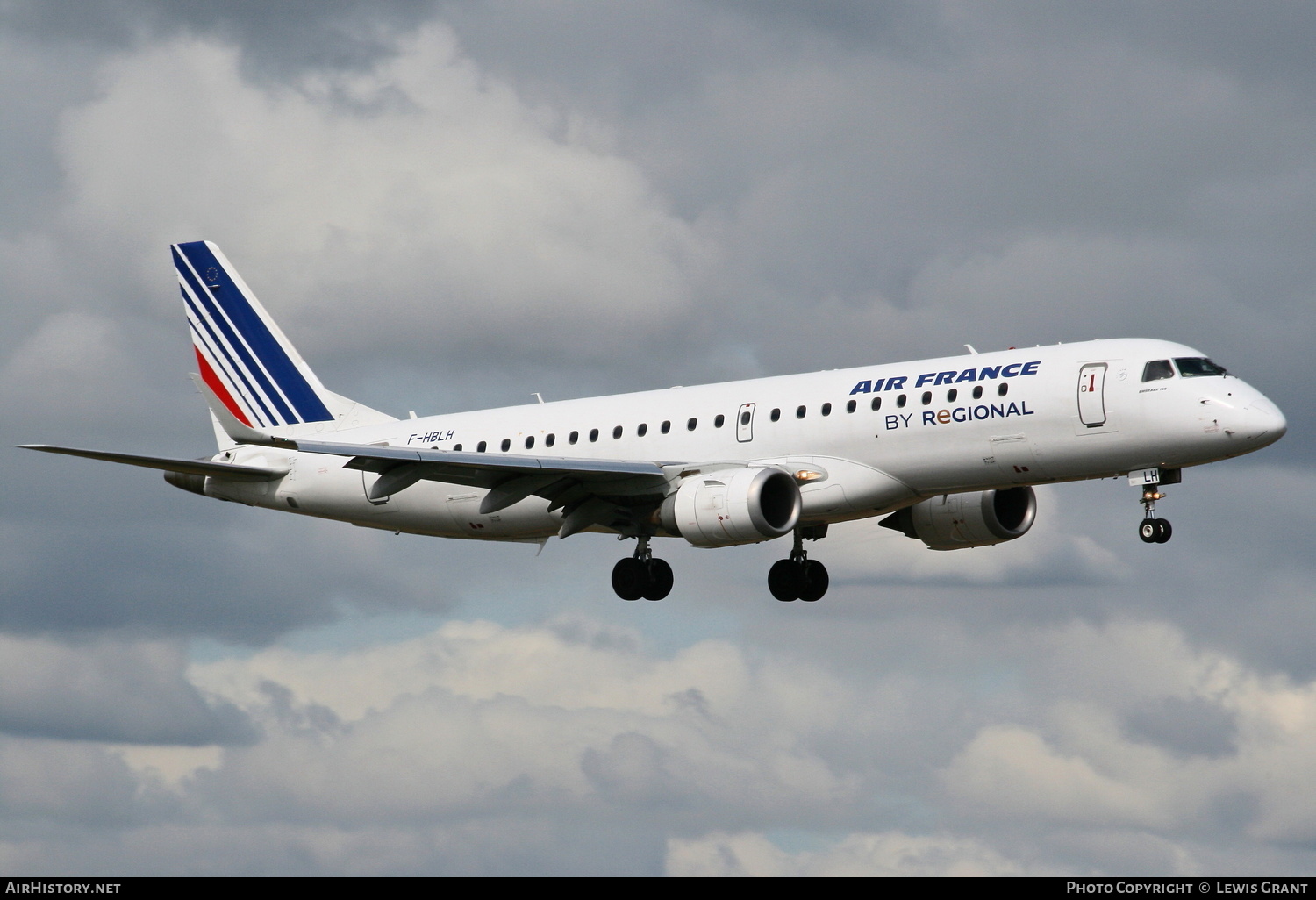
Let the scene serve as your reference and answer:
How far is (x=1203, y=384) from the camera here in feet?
139

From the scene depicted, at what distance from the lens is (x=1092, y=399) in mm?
42719

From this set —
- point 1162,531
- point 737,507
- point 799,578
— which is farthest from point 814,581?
point 1162,531

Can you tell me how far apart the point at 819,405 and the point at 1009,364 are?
197 inches

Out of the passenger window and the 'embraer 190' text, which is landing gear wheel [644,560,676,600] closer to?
the 'embraer 190' text

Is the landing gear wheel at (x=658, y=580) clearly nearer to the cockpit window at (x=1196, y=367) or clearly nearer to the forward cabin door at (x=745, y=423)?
the forward cabin door at (x=745, y=423)

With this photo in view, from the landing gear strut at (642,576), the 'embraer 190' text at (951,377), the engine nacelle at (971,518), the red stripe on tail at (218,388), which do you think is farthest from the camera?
the red stripe on tail at (218,388)

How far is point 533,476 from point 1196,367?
16.8 metres

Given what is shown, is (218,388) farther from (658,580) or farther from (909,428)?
(909,428)

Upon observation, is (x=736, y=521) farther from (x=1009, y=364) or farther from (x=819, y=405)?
(x=1009, y=364)

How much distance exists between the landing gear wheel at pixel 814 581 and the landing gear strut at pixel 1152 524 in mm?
11500

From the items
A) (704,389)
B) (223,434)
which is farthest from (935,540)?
(223,434)

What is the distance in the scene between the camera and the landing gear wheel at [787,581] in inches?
2067

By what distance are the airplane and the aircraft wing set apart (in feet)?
0.21

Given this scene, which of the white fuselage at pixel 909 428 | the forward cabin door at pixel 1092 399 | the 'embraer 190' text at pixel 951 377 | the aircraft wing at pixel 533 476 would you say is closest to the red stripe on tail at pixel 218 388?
the white fuselage at pixel 909 428
